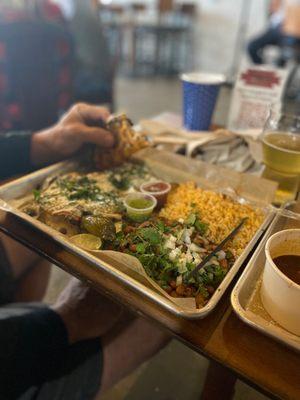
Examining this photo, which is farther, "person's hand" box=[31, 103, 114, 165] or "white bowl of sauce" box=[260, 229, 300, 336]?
"person's hand" box=[31, 103, 114, 165]

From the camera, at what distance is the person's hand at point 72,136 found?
121 cm

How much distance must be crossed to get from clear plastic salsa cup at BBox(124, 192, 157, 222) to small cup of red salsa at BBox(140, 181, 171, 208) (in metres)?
0.03

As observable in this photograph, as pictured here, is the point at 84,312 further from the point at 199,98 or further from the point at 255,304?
the point at 199,98

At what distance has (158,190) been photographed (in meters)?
1.09

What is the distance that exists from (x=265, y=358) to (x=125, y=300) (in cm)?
28

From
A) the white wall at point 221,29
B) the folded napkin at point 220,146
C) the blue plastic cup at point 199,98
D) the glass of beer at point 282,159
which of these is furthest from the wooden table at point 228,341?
the white wall at point 221,29

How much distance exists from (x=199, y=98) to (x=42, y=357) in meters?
1.08

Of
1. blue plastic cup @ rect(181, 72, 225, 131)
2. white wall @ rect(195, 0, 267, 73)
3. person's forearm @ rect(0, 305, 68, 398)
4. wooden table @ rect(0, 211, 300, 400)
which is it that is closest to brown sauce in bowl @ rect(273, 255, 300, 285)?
wooden table @ rect(0, 211, 300, 400)

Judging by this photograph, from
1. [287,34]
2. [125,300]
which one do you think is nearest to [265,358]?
[125,300]

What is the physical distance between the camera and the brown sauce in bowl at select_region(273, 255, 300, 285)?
2.26ft

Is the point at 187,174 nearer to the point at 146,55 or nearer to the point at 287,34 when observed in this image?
the point at 287,34

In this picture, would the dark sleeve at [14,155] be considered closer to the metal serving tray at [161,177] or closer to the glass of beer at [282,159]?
the metal serving tray at [161,177]

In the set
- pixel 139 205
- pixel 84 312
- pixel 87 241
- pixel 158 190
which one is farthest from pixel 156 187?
pixel 84 312

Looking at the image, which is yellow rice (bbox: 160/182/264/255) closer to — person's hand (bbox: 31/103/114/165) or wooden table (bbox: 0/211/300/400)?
wooden table (bbox: 0/211/300/400)
